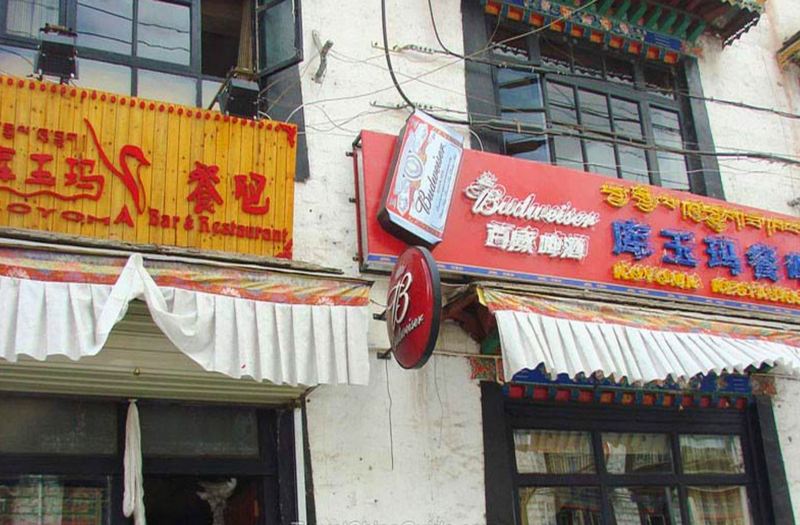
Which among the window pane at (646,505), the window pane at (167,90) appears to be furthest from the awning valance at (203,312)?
the window pane at (646,505)

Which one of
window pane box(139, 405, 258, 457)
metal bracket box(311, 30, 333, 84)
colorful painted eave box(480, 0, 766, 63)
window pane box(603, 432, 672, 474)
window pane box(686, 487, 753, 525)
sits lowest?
window pane box(686, 487, 753, 525)

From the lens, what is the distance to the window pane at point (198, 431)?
19.9 feet

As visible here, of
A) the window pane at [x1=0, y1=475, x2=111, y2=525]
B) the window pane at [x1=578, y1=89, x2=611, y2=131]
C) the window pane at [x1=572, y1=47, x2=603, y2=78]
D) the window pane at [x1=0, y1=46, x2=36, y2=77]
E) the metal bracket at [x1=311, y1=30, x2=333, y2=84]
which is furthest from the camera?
the window pane at [x1=572, y1=47, x2=603, y2=78]

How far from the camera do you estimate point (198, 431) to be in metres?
6.19

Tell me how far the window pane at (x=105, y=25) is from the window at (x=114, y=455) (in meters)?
2.99

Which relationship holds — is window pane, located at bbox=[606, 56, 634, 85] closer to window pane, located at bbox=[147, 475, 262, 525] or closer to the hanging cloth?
window pane, located at bbox=[147, 475, 262, 525]

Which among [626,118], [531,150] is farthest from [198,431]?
[626,118]

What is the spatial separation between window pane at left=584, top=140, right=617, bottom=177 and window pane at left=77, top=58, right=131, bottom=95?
185 inches

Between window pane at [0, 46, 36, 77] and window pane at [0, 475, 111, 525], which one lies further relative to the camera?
window pane at [0, 46, 36, 77]

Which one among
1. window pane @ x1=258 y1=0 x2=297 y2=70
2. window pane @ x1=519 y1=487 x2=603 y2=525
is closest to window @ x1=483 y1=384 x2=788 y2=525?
window pane @ x1=519 y1=487 x2=603 y2=525

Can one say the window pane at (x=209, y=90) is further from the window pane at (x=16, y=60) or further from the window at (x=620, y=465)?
the window at (x=620, y=465)

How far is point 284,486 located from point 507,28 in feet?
17.9

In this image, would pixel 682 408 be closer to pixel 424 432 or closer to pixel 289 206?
pixel 424 432

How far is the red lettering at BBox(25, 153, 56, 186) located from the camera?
5.73 m
